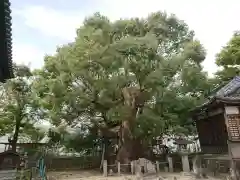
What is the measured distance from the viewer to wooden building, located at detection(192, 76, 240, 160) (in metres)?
15.1

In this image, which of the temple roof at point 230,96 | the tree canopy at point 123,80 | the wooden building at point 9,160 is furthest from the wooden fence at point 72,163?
the temple roof at point 230,96

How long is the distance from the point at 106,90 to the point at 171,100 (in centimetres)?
546

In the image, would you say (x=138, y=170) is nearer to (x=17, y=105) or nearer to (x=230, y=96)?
(x=230, y=96)

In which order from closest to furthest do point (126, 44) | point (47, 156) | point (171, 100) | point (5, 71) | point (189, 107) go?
point (5, 71) < point (126, 44) < point (171, 100) < point (189, 107) < point (47, 156)

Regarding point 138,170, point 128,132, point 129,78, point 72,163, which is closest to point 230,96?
point 129,78

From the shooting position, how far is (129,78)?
19.7 meters

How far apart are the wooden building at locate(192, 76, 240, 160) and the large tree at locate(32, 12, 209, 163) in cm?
179

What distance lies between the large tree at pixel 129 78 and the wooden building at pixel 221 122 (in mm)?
1790

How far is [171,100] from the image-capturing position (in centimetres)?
1961

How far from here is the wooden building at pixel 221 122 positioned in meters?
15.1

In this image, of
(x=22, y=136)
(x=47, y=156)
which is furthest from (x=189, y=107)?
(x=22, y=136)

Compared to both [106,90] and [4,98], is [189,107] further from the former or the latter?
[4,98]

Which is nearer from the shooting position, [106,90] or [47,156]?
[106,90]

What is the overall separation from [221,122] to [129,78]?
790 cm
